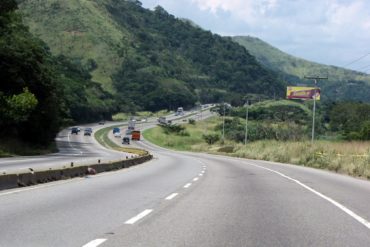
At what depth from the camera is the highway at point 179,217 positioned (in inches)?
369

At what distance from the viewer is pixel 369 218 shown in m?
12.4

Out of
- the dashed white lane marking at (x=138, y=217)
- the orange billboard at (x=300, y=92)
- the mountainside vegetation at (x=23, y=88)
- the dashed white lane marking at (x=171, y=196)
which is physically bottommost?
the dashed white lane marking at (x=138, y=217)

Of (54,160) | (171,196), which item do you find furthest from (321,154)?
(171,196)

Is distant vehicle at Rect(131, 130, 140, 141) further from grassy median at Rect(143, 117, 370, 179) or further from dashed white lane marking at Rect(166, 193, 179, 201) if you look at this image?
dashed white lane marking at Rect(166, 193, 179, 201)

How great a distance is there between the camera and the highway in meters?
9.37

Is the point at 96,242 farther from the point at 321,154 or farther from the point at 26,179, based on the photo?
the point at 321,154

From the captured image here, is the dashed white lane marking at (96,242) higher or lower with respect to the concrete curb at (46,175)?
lower

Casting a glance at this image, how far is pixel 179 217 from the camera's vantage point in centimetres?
1202

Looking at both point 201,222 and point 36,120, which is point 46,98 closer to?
point 36,120

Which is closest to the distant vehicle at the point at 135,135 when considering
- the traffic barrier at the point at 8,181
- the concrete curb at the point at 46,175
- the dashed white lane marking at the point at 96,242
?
the concrete curb at the point at 46,175

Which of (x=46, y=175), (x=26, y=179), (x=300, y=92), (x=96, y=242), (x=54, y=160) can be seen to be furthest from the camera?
(x=300, y=92)

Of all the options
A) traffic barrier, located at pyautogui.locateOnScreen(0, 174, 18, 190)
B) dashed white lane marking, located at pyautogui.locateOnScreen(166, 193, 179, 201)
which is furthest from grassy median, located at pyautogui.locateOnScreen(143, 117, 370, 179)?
traffic barrier, located at pyautogui.locateOnScreen(0, 174, 18, 190)

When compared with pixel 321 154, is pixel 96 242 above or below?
below

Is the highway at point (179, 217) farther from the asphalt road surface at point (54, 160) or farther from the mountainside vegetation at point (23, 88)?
the mountainside vegetation at point (23, 88)
